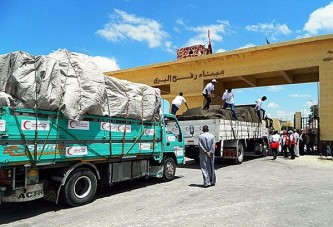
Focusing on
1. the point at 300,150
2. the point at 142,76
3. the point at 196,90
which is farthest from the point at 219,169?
the point at 142,76

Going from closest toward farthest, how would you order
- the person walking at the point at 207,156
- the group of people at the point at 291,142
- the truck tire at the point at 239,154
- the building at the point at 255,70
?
the person walking at the point at 207,156
the truck tire at the point at 239,154
the group of people at the point at 291,142
the building at the point at 255,70

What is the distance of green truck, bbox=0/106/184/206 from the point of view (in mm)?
5652

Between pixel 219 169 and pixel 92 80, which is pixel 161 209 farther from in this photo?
pixel 219 169

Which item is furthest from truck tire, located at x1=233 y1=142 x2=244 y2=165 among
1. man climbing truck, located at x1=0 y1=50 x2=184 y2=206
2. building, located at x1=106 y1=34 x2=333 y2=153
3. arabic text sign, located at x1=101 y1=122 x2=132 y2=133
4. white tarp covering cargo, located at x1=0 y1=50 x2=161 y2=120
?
white tarp covering cargo, located at x1=0 y1=50 x2=161 y2=120

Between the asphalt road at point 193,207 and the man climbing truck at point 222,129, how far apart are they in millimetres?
3267

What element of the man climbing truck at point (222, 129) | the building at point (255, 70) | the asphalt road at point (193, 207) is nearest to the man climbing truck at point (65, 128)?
the asphalt road at point (193, 207)

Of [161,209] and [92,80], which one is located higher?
[92,80]

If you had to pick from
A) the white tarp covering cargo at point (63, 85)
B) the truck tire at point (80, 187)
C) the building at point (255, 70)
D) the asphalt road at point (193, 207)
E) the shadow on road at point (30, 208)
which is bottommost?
the shadow on road at point (30, 208)

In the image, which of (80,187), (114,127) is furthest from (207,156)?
(80,187)

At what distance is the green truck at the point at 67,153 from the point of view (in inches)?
223

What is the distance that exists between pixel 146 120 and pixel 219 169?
5250mm

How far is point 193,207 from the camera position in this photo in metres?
6.44

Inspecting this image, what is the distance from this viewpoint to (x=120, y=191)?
330 inches

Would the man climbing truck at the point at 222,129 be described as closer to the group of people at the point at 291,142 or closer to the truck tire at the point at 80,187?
the group of people at the point at 291,142
